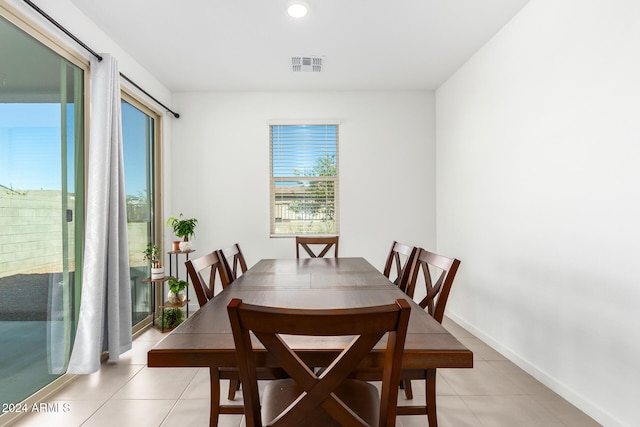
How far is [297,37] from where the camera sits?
9.36 ft

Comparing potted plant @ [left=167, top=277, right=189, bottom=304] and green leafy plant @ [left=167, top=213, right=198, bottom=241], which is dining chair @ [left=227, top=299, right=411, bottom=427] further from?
green leafy plant @ [left=167, top=213, right=198, bottom=241]

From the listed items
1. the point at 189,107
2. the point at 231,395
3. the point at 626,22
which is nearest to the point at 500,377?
the point at 231,395

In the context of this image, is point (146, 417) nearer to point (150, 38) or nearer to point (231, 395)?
point (231, 395)

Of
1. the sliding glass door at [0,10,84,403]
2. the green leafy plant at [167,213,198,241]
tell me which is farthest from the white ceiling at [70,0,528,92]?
the green leafy plant at [167,213,198,241]

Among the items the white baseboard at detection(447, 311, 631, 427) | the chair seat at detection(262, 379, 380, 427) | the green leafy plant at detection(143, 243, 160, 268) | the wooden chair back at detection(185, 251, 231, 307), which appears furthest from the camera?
the green leafy plant at detection(143, 243, 160, 268)

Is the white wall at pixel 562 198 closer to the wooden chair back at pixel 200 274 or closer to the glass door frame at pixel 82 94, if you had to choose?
the wooden chair back at pixel 200 274

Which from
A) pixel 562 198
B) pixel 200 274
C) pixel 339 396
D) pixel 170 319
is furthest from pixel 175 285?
pixel 562 198

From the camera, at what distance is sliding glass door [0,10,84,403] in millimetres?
1916

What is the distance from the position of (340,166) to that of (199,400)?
287cm

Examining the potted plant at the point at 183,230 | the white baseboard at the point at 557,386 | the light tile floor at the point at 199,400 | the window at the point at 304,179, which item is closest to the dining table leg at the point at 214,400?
the light tile floor at the point at 199,400

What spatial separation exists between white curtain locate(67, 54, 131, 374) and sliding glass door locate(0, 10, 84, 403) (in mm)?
118

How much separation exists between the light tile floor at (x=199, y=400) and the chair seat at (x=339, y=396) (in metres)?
0.70

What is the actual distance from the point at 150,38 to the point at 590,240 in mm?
3544

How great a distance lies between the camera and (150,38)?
2852mm
